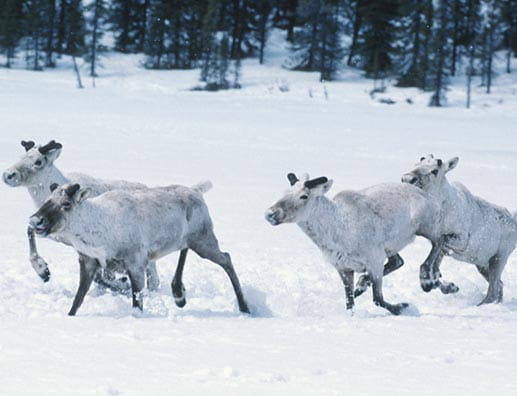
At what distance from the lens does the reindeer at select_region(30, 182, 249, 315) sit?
789 centimetres

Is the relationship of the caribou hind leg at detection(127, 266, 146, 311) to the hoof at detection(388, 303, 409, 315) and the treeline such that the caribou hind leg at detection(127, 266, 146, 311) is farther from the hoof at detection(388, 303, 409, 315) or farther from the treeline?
the treeline

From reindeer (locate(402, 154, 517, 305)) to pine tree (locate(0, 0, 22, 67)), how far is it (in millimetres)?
46752

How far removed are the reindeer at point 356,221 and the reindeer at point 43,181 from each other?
2073mm

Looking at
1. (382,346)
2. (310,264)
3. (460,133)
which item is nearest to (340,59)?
(460,133)

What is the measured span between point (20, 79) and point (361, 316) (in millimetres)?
40764

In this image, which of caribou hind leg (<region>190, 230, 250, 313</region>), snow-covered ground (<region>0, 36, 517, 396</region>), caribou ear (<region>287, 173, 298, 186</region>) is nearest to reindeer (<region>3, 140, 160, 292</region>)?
snow-covered ground (<region>0, 36, 517, 396</region>)

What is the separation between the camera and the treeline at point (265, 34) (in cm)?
5469

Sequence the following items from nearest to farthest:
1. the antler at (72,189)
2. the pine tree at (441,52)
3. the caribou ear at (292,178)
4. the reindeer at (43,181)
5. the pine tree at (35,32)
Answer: the antler at (72,189), the caribou ear at (292,178), the reindeer at (43,181), the pine tree at (441,52), the pine tree at (35,32)

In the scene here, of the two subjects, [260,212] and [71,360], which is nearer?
[71,360]

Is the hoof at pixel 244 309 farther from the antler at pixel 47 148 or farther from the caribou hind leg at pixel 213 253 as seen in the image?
the antler at pixel 47 148

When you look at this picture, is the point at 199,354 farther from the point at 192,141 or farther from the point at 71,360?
the point at 192,141

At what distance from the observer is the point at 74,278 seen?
1016cm

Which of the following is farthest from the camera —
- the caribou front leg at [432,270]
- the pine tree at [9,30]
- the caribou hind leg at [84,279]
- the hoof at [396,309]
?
the pine tree at [9,30]

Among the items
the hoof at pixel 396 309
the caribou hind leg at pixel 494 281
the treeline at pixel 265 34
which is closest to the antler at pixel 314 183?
the hoof at pixel 396 309
